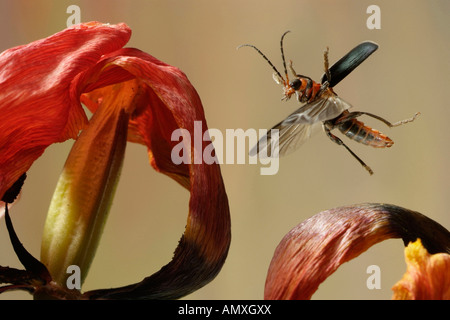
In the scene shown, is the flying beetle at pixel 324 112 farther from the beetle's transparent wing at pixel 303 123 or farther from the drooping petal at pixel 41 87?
the drooping petal at pixel 41 87

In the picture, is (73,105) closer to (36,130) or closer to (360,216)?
(36,130)

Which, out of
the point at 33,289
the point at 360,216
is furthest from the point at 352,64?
the point at 33,289

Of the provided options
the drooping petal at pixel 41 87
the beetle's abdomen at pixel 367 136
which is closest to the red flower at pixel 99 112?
the drooping petal at pixel 41 87

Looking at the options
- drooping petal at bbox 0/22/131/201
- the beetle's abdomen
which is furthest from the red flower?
the beetle's abdomen

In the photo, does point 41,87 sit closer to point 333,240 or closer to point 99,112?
point 99,112

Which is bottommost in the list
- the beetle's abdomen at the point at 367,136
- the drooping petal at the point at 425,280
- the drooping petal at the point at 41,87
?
the drooping petal at the point at 425,280
